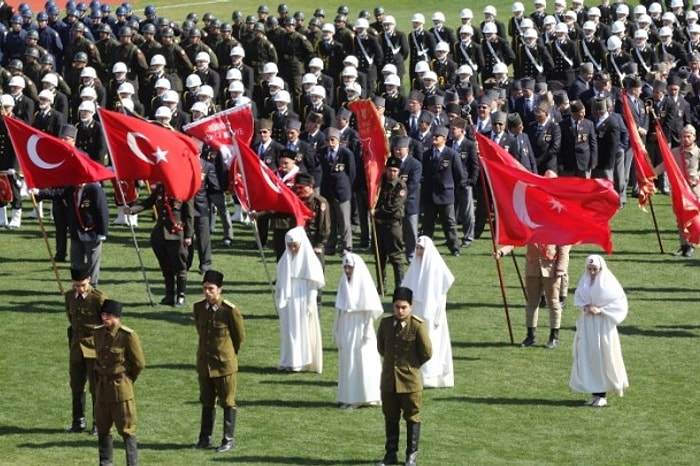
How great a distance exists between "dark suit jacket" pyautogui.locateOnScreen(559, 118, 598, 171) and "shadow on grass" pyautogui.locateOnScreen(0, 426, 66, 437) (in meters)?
13.0

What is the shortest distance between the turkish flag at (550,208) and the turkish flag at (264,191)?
2658 millimetres

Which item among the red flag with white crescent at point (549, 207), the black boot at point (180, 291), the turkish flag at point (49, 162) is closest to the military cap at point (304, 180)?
the black boot at point (180, 291)

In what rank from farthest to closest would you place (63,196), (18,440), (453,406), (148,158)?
Result: 1. (63,196)
2. (148,158)
3. (453,406)
4. (18,440)

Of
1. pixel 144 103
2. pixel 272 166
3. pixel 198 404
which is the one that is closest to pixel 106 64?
pixel 144 103

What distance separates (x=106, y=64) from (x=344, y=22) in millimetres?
4948

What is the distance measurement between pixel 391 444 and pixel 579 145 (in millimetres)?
12850

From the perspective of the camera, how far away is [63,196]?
1125 inches

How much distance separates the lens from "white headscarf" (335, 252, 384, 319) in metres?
22.4

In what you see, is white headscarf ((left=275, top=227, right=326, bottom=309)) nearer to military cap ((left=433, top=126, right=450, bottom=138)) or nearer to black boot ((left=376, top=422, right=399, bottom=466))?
black boot ((left=376, top=422, right=399, bottom=466))

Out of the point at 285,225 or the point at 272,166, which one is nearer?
the point at 285,225

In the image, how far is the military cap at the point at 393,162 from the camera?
1132 inches

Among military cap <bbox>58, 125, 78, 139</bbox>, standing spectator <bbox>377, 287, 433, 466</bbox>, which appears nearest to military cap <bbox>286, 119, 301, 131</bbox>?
military cap <bbox>58, 125, 78, 139</bbox>

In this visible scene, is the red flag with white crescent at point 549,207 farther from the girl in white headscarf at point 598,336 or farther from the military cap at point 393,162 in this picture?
the military cap at point 393,162

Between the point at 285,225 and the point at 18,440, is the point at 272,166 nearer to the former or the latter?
the point at 285,225
